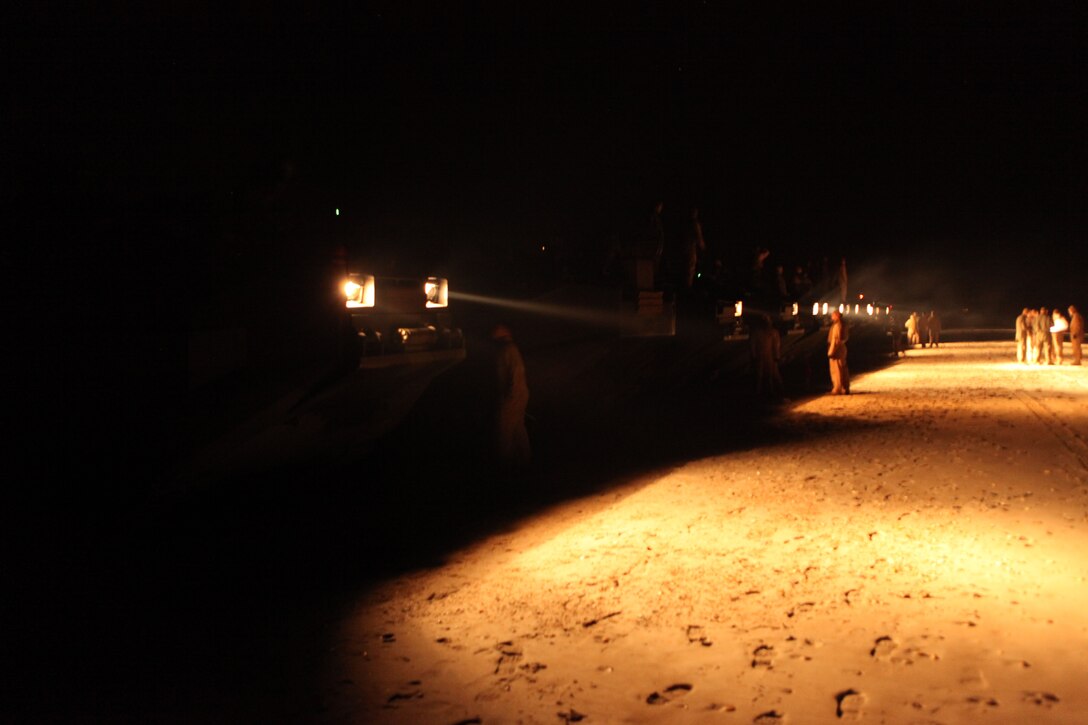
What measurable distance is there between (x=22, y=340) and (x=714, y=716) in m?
10.1

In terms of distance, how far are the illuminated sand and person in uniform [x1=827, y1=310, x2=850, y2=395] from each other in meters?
10.2

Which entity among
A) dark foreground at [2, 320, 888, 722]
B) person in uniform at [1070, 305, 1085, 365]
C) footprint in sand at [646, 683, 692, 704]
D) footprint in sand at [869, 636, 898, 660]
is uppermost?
person in uniform at [1070, 305, 1085, 365]

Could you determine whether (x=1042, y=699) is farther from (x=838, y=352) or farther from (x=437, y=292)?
(x=838, y=352)

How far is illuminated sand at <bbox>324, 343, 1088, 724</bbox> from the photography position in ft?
15.0

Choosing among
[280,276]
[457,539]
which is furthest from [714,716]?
[280,276]

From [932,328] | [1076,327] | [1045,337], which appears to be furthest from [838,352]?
[932,328]

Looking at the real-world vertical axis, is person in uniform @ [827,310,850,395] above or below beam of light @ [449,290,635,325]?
below

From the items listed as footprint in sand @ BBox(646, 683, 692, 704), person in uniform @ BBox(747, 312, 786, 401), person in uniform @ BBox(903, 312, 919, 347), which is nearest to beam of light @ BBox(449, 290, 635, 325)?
person in uniform @ BBox(747, 312, 786, 401)

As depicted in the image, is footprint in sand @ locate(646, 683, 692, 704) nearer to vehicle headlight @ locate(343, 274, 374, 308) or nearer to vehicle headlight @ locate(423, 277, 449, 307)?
vehicle headlight @ locate(343, 274, 374, 308)

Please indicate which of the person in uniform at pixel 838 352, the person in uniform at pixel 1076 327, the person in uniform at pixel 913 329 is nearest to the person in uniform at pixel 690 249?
the person in uniform at pixel 838 352

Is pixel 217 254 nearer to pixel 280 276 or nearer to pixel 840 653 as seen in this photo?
pixel 280 276

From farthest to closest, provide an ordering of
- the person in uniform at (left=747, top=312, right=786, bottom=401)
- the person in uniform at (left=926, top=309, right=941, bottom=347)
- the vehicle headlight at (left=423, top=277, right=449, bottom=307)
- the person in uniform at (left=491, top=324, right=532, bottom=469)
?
the person in uniform at (left=926, top=309, right=941, bottom=347), the person in uniform at (left=747, top=312, right=786, bottom=401), the vehicle headlight at (left=423, top=277, right=449, bottom=307), the person in uniform at (left=491, top=324, right=532, bottom=469)

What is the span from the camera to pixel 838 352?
2120cm

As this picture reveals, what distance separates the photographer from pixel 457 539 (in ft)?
28.8
